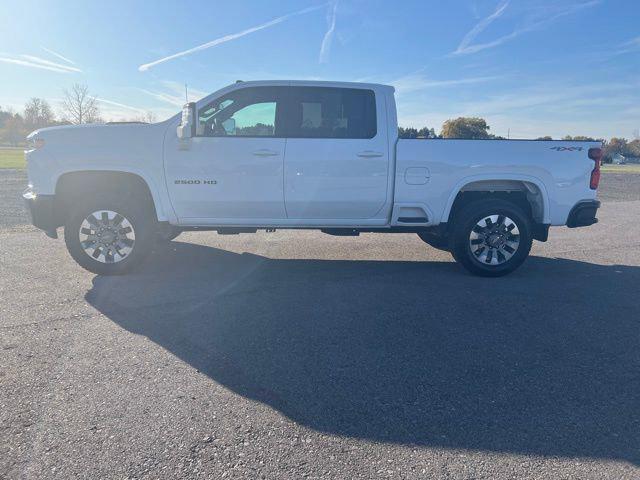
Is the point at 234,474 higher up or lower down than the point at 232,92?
lower down

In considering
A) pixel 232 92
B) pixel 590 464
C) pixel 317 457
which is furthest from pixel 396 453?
pixel 232 92

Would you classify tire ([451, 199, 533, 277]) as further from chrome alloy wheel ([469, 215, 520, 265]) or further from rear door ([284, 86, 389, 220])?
rear door ([284, 86, 389, 220])

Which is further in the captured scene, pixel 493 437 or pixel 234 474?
pixel 493 437

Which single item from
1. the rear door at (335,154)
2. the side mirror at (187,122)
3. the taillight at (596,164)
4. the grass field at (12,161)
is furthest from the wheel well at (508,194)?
the grass field at (12,161)

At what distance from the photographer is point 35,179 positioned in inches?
204

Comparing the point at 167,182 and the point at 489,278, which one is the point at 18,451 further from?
the point at 489,278

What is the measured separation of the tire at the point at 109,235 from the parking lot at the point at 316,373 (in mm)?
250

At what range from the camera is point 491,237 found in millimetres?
5629

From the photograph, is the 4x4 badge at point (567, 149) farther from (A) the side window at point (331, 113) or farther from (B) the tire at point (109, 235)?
(B) the tire at point (109, 235)

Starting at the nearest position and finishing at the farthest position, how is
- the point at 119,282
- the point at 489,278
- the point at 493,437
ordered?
1. the point at 493,437
2. the point at 119,282
3. the point at 489,278

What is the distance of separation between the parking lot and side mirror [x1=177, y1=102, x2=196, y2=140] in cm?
169

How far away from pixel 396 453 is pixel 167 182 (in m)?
4.04

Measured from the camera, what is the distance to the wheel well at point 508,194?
18.3 ft

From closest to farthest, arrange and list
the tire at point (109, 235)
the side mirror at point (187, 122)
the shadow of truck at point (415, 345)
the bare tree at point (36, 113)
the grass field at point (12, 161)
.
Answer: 1. the shadow of truck at point (415, 345)
2. the side mirror at point (187, 122)
3. the tire at point (109, 235)
4. the grass field at point (12, 161)
5. the bare tree at point (36, 113)
